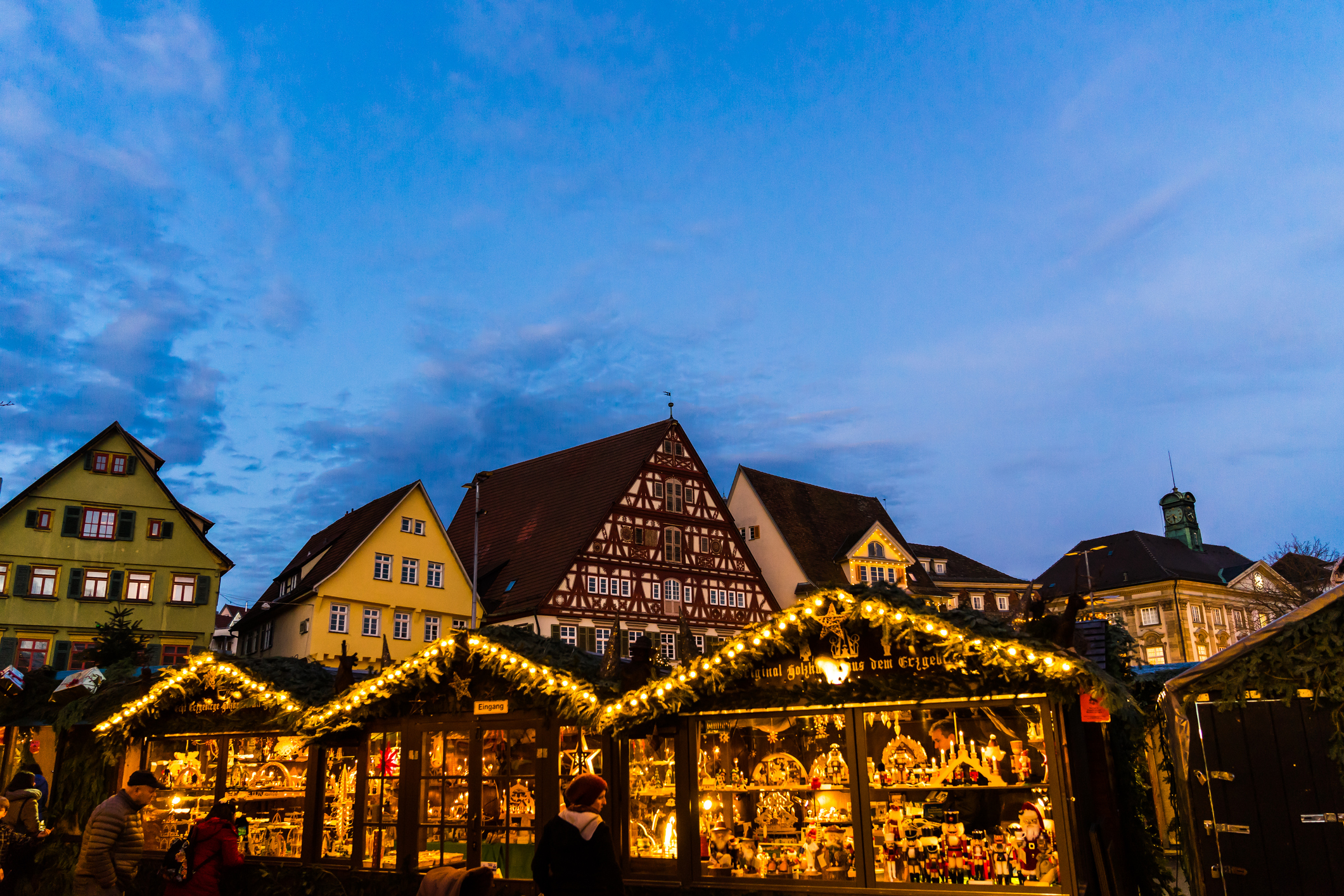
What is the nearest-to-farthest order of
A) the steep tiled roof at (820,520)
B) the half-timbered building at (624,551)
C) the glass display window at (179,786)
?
the glass display window at (179,786), the half-timbered building at (624,551), the steep tiled roof at (820,520)

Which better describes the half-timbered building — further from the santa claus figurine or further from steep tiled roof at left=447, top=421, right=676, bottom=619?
the santa claus figurine

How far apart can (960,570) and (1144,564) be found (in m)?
16.5

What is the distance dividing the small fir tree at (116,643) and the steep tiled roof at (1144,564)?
2204 inches

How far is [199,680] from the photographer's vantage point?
14.8 m

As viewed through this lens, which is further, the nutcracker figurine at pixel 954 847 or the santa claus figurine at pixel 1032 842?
the nutcracker figurine at pixel 954 847

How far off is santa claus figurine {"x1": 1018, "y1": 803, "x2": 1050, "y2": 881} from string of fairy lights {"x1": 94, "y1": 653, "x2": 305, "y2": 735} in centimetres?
905

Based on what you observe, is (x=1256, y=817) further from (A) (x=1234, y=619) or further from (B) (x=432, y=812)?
(A) (x=1234, y=619)

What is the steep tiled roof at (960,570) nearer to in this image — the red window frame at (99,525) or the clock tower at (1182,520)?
the clock tower at (1182,520)

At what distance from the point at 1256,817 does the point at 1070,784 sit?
1.73 meters

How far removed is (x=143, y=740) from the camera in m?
15.5

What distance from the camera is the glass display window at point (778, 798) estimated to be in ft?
33.7

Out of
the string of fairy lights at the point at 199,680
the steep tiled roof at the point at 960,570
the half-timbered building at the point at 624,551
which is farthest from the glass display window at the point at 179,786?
the steep tiled roof at the point at 960,570

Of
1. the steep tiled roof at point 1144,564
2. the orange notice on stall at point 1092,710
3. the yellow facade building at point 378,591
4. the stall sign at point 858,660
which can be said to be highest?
the steep tiled roof at point 1144,564

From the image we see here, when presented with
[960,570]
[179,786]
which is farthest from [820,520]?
[179,786]
